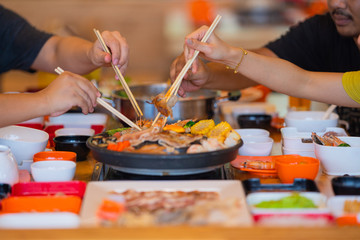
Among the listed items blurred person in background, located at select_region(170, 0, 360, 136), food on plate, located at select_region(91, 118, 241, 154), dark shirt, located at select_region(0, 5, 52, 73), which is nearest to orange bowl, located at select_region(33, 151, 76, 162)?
food on plate, located at select_region(91, 118, 241, 154)

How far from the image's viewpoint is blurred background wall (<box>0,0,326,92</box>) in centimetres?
660

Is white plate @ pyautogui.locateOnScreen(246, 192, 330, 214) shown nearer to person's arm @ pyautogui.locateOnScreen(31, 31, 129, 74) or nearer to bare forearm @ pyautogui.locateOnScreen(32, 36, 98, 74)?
person's arm @ pyautogui.locateOnScreen(31, 31, 129, 74)

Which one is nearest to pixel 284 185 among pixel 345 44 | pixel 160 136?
pixel 160 136

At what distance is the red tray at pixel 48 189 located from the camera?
1517 millimetres

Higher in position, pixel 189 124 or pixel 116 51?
pixel 116 51

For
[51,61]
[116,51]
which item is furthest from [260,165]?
[51,61]

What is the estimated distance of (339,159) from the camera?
5.67 ft

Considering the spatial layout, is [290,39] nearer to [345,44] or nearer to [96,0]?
[345,44]

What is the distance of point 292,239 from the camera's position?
1.21m

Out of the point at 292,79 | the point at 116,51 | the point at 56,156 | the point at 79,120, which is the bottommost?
the point at 79,120

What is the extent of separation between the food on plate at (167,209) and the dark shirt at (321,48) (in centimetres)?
194

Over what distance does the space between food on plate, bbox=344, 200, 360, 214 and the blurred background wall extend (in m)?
5.35

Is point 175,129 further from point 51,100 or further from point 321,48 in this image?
point 321,48

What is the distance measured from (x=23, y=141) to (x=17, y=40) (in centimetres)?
145
